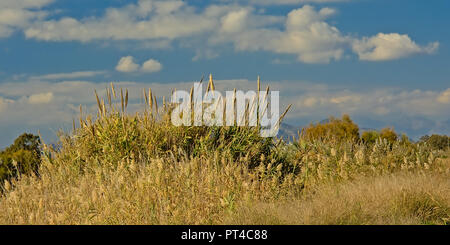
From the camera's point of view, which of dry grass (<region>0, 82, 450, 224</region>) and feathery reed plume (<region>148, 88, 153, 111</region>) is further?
feathery reed plume (<region>148, 88, 153, 111</region>)

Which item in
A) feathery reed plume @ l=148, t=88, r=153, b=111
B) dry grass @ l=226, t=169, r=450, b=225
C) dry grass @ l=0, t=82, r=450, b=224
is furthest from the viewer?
feathery reed plume @ l=148, t=88, r=153, b=111

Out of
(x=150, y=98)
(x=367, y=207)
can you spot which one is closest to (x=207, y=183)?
(x=367, y=207)

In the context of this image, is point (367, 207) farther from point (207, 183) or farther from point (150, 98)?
point (150, 98)

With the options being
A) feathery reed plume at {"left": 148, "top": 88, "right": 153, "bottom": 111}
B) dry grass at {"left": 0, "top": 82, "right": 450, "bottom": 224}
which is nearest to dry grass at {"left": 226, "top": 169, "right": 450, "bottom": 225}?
dry grass at {"left": 0, "top": 82, "right": 450, "bottom": 224}

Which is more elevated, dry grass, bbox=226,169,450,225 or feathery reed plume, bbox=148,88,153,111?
feathery reed plume, bbox=148,88,153,111

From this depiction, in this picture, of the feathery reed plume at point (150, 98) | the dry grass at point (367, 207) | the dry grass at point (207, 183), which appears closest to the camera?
the dry grass at point (367, 207)

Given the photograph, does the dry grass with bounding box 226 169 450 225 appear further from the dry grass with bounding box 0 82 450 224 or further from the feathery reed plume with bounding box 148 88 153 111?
the feathery reed plume with bounding box 148 88 153 111

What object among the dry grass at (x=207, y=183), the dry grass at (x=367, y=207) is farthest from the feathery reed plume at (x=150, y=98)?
the dry grass at (x=367, y=207)

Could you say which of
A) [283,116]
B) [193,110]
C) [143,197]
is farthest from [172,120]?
[143,197]

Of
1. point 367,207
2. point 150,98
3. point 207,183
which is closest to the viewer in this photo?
point 367,207

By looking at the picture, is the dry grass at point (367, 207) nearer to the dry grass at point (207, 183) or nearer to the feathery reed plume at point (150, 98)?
the dry grass at point (207, 183)
